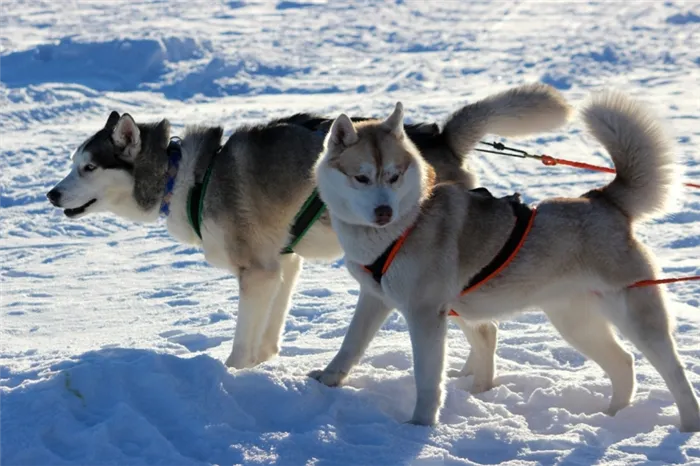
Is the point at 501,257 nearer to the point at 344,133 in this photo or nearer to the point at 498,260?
the point at 498,260

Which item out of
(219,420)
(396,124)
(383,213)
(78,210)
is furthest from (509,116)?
(78,210)

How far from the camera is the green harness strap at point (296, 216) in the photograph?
17.2 feet

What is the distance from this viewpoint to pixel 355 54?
1917cm

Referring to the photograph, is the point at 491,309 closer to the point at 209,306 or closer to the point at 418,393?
the point at 418,393

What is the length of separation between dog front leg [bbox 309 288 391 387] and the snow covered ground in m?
0.11

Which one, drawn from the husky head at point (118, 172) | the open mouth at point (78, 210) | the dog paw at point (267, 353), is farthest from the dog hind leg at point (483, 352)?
the open mouth at point (78, 210)

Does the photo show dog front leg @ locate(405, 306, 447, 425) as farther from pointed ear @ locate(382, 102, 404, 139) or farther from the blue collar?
the blue collar

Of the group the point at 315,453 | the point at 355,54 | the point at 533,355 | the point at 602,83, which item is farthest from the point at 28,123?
the point at 315,453

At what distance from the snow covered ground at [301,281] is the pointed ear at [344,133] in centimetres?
115

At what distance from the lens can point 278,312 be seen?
5.66 metres

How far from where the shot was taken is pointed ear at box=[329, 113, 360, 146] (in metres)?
4.19

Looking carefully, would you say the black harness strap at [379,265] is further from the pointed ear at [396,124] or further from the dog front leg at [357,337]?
the pointed ear at [396,124]

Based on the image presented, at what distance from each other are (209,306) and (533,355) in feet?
9.41

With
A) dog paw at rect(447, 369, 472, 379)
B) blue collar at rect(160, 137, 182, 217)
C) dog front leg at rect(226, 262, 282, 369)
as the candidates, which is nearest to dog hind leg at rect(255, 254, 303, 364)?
dog front leg at rect(226, 262, 282, 369)
